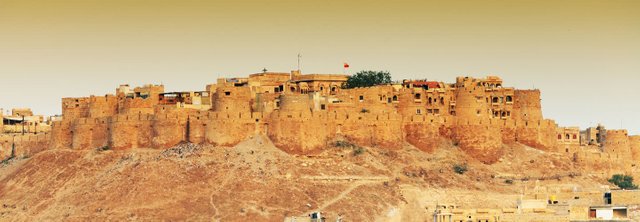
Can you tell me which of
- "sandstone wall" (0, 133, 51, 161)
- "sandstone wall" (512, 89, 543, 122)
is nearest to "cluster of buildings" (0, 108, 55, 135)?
"sandstone wall" (0, 133, 51, 161)

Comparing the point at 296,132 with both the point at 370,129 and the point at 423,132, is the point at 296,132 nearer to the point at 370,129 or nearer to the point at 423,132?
the point at 370,129

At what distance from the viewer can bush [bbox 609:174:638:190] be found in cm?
9462

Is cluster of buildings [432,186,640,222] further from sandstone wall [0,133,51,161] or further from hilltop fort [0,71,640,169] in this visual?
sandstone wall [0,133,51,161]

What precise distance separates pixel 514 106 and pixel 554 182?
689 cm

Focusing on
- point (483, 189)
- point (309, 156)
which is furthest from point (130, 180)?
point (483, 189)

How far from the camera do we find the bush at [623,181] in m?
94.6

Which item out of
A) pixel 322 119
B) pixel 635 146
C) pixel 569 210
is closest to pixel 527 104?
pixel 635 146

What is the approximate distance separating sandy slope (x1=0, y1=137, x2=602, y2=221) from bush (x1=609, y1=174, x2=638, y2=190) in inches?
90.4

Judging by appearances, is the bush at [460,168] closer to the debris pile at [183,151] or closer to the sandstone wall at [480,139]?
the sandstone wall at [480,139]

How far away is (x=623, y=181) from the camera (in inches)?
3750

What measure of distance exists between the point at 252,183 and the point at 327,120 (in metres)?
7.92

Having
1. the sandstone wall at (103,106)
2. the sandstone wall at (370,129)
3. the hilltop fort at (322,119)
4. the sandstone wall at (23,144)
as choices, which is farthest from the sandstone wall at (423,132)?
the sandstone wall at (23,144)

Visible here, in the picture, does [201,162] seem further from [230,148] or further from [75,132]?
[75,132]

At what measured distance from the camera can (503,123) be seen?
313ft
